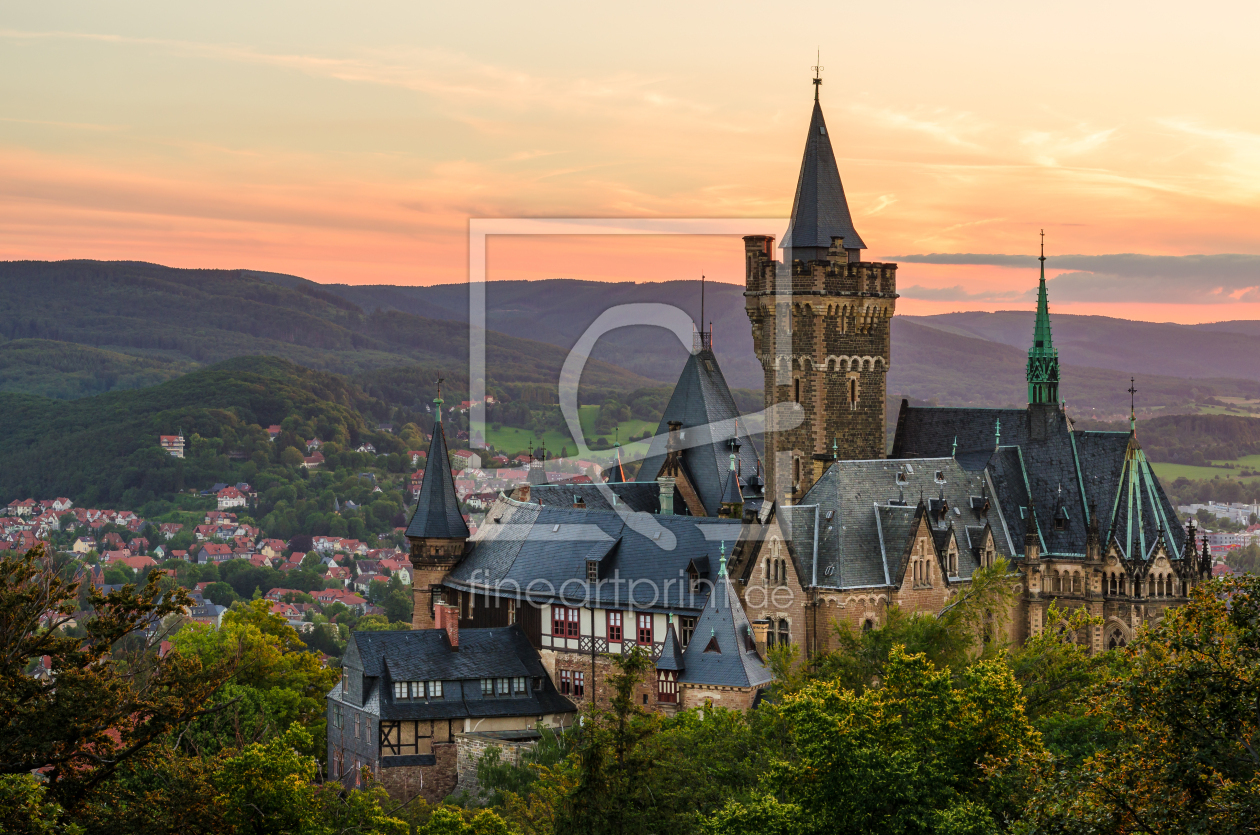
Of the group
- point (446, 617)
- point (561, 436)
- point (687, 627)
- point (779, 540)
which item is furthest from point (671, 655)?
point (561, 436)

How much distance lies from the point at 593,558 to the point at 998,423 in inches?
927

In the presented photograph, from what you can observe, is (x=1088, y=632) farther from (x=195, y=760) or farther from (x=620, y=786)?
(x=195, y=760)

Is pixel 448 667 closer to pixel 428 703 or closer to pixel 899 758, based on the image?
pixel 428 703

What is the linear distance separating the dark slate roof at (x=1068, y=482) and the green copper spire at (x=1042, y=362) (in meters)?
1.50

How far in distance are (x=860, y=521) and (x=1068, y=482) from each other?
15040 millimetres

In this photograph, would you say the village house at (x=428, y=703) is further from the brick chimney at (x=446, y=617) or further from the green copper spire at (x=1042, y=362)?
the green copper spire at (x=1042, y=362)

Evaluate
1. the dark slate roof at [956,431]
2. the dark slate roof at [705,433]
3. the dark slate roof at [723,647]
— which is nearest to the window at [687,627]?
the dark slate roof at [723,647]

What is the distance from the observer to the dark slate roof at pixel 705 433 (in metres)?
90.1

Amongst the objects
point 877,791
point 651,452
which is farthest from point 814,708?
point 651,452

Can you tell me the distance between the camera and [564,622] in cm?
7519

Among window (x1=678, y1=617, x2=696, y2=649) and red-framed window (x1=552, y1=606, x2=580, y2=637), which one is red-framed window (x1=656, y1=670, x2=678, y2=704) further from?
red-framed window (x1=552, y1=606, x2=580, y2=637)

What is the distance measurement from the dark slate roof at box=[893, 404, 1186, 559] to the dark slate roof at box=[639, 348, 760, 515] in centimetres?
1290

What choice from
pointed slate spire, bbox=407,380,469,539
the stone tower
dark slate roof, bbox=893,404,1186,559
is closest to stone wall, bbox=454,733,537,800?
pointed slate spire, bbox=407,380,469,539

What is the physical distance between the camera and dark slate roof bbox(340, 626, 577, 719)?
7162 cm
